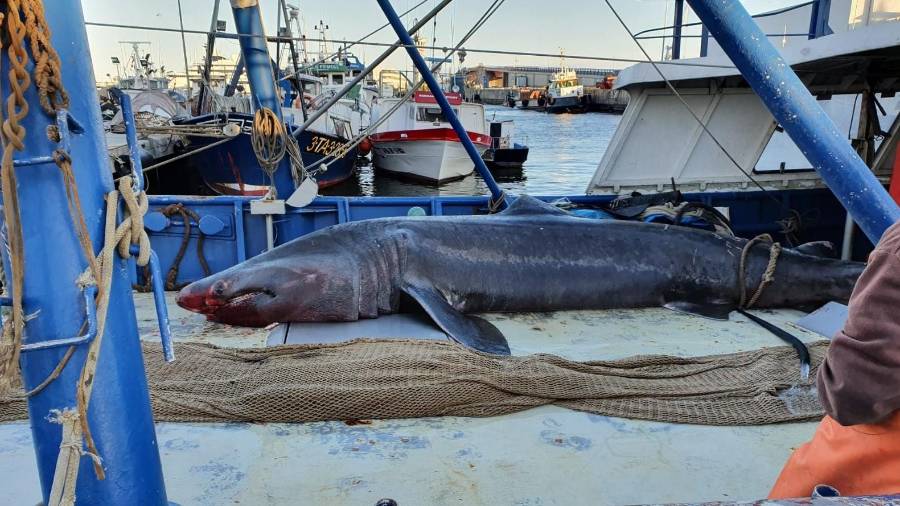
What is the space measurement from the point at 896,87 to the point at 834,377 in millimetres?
6940

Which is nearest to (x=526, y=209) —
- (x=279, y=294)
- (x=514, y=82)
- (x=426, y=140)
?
(x=279, y=294)

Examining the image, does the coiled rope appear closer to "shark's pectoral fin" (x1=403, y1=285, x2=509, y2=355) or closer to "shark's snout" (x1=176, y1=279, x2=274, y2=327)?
"shark's pectoral fin" (x1=403, y1=285, x2=509, y2=355)

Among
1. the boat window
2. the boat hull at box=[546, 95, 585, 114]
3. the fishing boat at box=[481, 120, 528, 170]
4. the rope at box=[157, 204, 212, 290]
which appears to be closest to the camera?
the rope at box=[157, 204, 212, 290]

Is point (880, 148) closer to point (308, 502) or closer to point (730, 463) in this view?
point (730, 463)

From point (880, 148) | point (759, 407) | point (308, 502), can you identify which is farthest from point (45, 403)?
point (880, 148)

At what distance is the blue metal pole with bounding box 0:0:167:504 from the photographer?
1.28m

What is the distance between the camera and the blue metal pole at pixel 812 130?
2.26m

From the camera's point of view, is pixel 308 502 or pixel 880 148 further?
pixel 880 148

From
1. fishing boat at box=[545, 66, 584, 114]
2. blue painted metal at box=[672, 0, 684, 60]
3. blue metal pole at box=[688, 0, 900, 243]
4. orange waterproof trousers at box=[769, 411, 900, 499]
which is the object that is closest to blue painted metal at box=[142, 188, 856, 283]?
blue painted metal at box=[672, 0, 684, 60]

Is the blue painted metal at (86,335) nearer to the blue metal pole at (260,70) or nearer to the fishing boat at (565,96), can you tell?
the blue metal pole at (260,70)

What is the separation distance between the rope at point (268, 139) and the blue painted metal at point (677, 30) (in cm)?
459

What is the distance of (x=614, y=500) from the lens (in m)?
2.20

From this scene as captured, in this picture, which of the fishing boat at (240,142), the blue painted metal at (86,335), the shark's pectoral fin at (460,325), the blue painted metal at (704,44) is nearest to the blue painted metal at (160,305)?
the blue painted metal at (86,335)

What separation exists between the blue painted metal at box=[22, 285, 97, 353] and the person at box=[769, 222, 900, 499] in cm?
154
